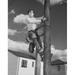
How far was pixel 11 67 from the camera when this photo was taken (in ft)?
6.16

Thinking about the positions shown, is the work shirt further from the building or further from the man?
the building

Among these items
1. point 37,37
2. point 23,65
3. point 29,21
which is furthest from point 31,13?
point 23,65

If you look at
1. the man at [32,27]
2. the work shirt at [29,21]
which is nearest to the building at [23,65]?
the man at [32,27]

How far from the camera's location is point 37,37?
189 centimetres

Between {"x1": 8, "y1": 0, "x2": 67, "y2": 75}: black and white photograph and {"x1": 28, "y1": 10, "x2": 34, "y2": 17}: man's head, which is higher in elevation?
{"x1": 28, "y1": 10, "x2": 34, "y2": 17}: man's head

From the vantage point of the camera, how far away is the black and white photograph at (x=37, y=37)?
1.86 meters

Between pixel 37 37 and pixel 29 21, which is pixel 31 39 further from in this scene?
pixel 29 21

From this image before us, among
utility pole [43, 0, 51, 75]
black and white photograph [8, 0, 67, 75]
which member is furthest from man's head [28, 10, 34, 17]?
utility pole [43, 0, 51, 75]

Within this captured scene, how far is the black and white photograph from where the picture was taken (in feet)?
6.11

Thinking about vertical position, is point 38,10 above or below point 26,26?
above
